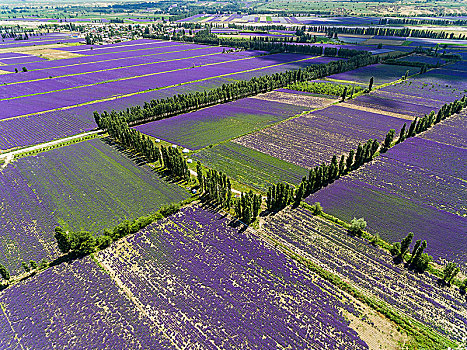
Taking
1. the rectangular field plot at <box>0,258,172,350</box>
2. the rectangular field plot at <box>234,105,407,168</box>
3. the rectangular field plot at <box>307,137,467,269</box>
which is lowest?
the rectangular field plot at <box>0,258,172,350</box>

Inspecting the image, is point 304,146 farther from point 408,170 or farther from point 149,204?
point 149,204

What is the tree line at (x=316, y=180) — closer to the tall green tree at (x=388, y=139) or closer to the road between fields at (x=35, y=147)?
the tall green tree at (x=388, y=139)

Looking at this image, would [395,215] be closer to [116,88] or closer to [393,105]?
[393,105]

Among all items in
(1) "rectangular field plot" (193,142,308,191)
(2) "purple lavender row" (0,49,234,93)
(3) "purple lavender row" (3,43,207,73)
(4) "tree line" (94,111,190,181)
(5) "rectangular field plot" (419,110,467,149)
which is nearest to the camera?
(4) "tree line" (94,111,190,181)

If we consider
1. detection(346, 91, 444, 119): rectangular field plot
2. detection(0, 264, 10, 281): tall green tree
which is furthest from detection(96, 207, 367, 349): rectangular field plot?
detection(346, 91, 444, 119): rectangular field plot

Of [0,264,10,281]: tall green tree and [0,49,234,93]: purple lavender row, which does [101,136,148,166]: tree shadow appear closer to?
[0,264,10,281]: tall green tree

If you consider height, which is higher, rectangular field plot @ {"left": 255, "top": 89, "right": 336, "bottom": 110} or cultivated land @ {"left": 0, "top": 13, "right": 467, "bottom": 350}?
rectangular field plot @ {"left": 255, "top": 89, "right": 336, "bottom": 110}

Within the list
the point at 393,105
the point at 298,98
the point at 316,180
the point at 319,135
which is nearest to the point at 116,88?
the point at 298,98
